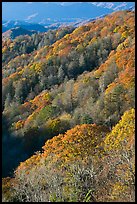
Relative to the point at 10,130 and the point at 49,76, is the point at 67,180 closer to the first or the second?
the point at 10,130

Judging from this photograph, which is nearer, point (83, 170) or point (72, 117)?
point (83, 170)

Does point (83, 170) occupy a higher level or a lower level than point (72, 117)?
lower

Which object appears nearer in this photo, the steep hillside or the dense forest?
the steep hillside

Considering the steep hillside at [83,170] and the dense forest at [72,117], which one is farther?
the dense forest at [72,117]
